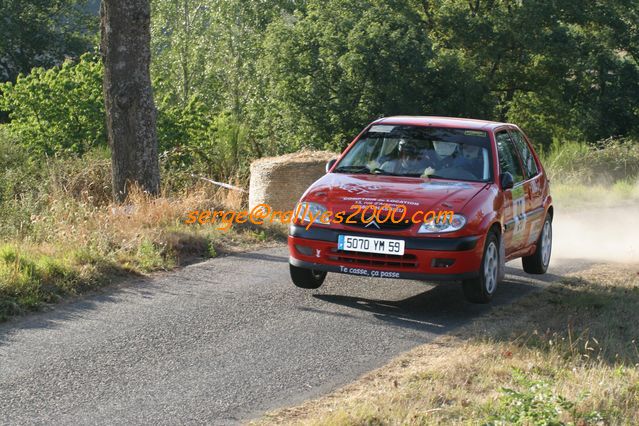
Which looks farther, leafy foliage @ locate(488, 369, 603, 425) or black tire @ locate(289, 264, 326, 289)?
black tire @ locate(289, 264, 326, 289)

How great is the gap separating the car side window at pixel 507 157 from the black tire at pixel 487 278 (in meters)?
1.08

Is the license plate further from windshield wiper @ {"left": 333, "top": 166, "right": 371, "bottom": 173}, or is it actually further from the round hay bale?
the round hay bale

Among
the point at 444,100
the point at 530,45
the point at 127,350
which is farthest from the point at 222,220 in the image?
the point at 530,45

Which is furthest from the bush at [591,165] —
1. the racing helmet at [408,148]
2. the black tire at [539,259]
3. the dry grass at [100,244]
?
the racing helmet at [408,148]

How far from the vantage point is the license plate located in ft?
29.8

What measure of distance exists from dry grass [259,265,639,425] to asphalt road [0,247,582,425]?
0.32 m

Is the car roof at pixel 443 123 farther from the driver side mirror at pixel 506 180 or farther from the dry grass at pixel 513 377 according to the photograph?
the dry grass at pixel 513 377

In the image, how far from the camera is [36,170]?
18656 mm

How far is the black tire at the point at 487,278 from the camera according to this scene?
9.45 metres

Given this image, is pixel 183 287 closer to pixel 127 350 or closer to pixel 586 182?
pixel 127 350

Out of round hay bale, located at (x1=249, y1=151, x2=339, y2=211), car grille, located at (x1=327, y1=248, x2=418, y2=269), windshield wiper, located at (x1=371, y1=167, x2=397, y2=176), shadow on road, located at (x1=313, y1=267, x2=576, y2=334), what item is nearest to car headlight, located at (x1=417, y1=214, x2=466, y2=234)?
car grille, located at (x1=327, y1=248, x2=418, y2=269)

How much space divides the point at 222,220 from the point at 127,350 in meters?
6.16


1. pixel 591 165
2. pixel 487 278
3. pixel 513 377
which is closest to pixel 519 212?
pixel 487 278

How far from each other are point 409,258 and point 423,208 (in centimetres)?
47
